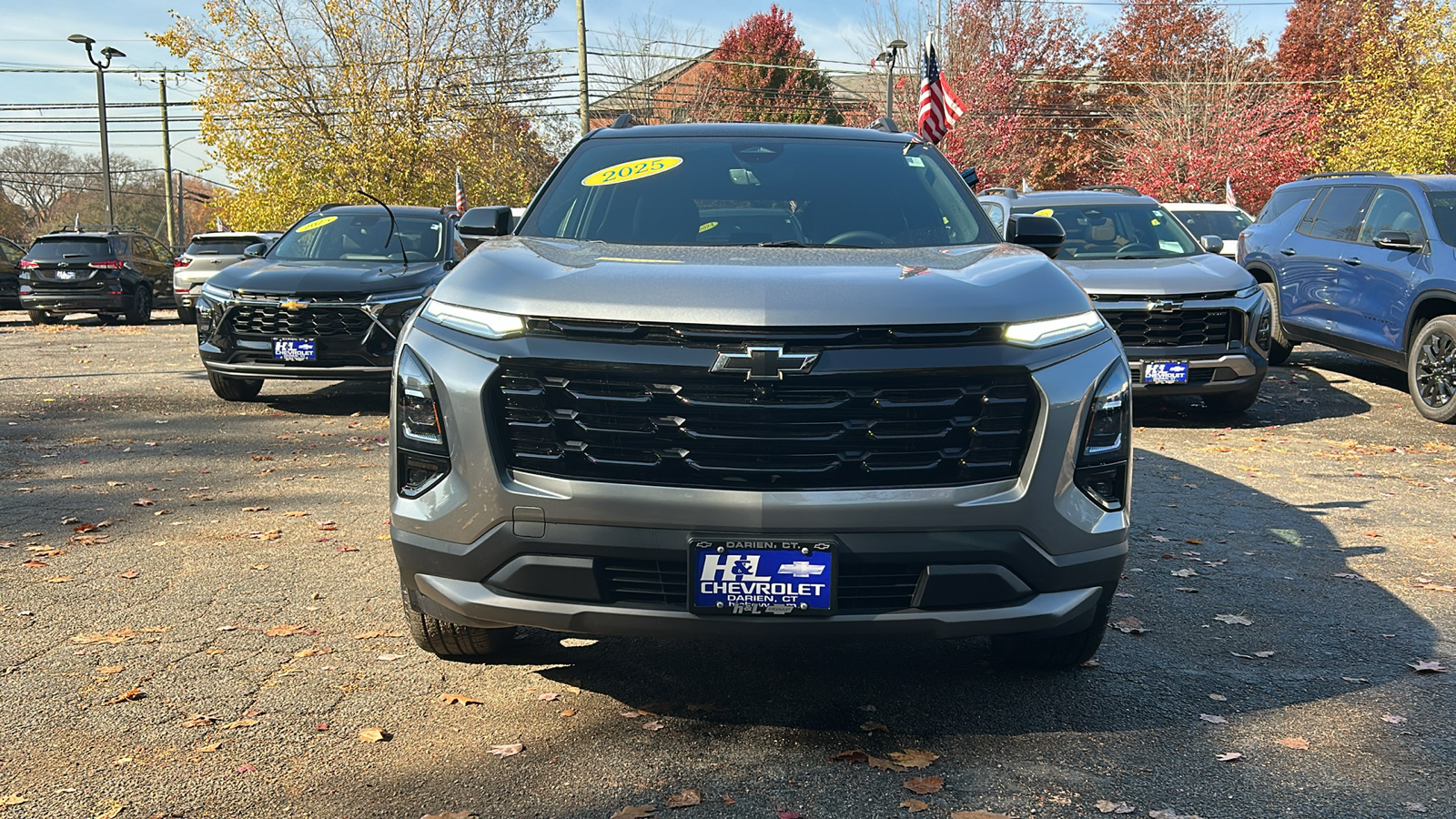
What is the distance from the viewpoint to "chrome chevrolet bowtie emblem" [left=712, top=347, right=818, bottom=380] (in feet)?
9.68

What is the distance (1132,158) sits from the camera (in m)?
37.9

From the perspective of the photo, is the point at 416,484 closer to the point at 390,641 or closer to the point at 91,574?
the point at 390,641

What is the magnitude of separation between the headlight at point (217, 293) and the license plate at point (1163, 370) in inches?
282

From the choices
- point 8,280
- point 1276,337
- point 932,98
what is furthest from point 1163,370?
point 8,280

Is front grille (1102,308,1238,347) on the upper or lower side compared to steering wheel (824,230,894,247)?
lower

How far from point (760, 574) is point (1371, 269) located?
9.23 metres

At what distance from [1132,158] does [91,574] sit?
3758 centimetres

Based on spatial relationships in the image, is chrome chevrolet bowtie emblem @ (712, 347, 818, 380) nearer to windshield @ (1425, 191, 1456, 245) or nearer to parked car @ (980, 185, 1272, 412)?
parked car @ (980, 185, 1272, 412)

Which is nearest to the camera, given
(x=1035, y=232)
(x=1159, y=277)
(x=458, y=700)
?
(x=458, y=700)

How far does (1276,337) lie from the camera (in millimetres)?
12289

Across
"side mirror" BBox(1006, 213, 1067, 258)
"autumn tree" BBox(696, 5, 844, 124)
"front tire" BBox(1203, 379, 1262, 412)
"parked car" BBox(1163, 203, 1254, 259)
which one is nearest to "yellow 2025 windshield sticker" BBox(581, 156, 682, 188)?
"side mirror" BBox(1006, 213, 1067, 258)

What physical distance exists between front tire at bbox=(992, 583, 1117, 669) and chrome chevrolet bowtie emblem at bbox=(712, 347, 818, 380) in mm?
1296

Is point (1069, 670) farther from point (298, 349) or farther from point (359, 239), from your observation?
point (359, 239)

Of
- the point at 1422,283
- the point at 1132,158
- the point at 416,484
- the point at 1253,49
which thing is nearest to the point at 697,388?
the point at 416,484
